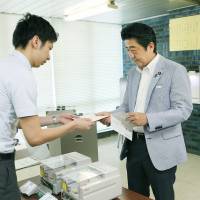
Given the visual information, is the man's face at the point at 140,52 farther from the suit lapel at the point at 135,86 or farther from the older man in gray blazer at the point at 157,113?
the suit lapel at the point at 135,86

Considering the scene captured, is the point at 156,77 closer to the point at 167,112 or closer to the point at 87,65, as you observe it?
the point at 167,112

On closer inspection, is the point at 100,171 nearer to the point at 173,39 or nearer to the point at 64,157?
the point at 64,157

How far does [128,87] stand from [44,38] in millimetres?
868

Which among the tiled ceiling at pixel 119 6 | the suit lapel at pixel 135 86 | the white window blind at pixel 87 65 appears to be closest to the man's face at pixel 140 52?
the suit lapel at pixel 135 86

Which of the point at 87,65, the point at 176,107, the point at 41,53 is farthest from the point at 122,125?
the point at 87,65

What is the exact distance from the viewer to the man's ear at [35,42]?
1.32 meters

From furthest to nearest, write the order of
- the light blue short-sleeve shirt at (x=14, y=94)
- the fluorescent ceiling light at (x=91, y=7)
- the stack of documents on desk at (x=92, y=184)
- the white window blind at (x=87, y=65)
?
the white window blind at (x=87, y=65) < the fluorescent ceiling light at (x=91, y=7) < the stack of documents on desk at (x=92, y=184) < the light blue short-sleeve shirt at (x=14, y=94)

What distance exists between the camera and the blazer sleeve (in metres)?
1.63

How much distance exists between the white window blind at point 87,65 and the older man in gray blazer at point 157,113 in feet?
10.3

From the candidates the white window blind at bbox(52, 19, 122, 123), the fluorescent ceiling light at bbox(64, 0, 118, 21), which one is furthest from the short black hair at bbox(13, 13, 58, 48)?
the white window blind at bbox(52, 19, 122, 123)

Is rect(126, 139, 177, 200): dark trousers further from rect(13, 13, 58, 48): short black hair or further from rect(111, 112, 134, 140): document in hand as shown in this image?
rect(13, 13, 58, 48): short black hair

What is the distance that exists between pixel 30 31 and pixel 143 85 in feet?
2.92

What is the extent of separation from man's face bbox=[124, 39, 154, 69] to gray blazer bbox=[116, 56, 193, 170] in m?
0.09

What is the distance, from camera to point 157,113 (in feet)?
5.43
